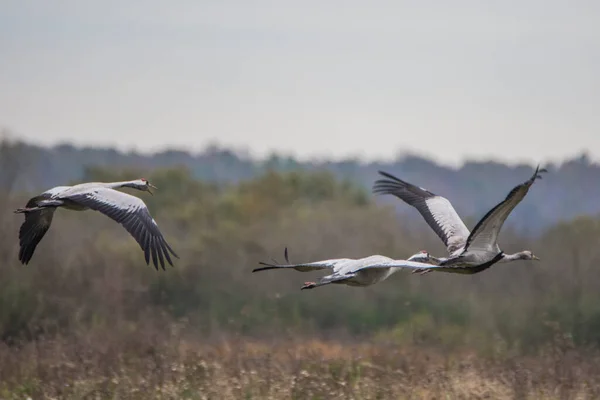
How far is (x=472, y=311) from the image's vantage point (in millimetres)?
24344

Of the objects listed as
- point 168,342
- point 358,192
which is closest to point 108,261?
point 168,342

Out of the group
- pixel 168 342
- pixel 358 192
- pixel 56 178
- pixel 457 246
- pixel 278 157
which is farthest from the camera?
pixel 278 157

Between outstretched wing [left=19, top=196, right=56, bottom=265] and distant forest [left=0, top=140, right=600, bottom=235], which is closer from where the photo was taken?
outstretched wing [left=19, top=196, right=56, bottom=265]

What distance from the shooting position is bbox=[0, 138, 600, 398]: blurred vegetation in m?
19.9

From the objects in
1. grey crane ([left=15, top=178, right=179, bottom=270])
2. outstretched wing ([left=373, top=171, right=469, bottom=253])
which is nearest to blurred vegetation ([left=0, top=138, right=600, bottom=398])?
outstretched wing ([left=373, top=171, right=469, bottom=253])

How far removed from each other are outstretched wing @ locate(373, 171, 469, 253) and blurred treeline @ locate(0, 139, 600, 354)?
1.92 meters

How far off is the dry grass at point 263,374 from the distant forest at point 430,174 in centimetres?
2905

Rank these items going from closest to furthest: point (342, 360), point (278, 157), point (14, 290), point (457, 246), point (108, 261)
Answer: point (457, 246) → point (342, 360) → point (14, 290) → point (108, 261) → point (278, 157)

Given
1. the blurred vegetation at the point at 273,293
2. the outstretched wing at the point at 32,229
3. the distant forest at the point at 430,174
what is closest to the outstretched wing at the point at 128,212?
the outstretched wing at the point at 32,229

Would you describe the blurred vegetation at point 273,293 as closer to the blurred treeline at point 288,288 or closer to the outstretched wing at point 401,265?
the blurred treeline at point 288,288

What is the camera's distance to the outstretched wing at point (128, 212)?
1353 centimetres

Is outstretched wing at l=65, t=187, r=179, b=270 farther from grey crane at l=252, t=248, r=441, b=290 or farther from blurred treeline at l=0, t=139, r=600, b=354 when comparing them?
blurred treeline at l=0, t=139, r=600, b=354

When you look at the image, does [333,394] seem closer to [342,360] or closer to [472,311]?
[342,360]

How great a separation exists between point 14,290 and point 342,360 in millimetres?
8561
